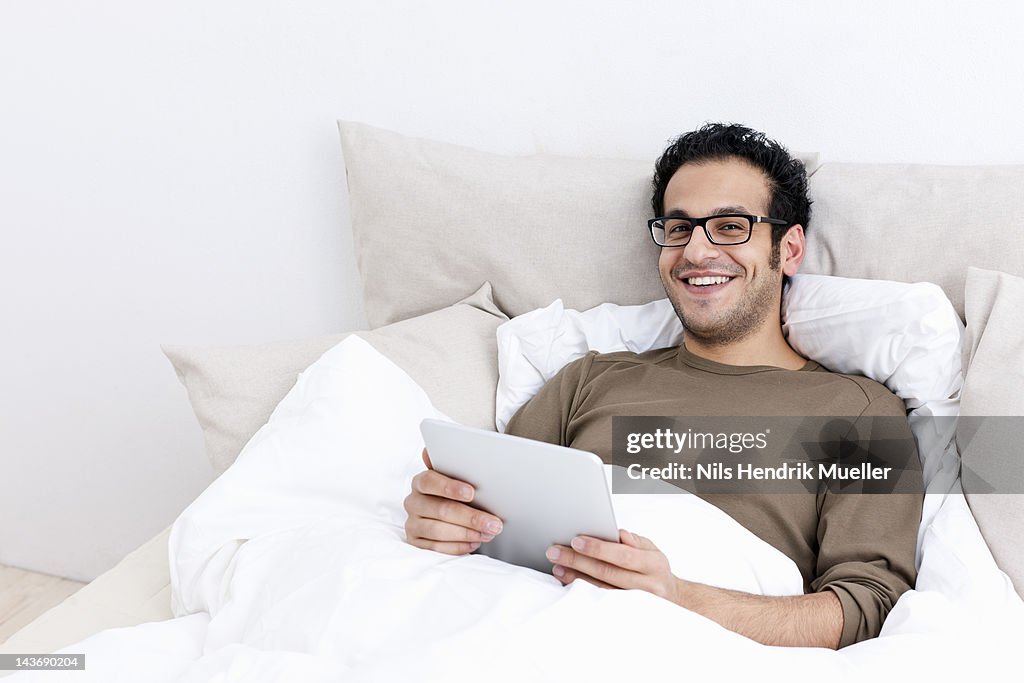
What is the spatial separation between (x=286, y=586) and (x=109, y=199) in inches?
53.8

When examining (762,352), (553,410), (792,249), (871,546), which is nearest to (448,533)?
(553,410)

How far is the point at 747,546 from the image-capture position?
43.9 inches

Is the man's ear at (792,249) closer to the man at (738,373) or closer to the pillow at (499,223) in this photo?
the man at (738,373)

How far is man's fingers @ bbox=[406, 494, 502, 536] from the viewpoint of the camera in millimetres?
1057

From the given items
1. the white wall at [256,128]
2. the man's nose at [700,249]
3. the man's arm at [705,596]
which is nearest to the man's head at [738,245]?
the man's nose at [700,249]

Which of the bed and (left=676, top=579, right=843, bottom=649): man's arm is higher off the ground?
the bed

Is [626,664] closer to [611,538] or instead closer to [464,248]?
[611,538]

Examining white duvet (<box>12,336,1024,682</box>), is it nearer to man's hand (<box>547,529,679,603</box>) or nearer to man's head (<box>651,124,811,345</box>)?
man's hand (<box>547,529,679,603</box>)

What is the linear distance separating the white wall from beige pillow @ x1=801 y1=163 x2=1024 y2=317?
0.45ft

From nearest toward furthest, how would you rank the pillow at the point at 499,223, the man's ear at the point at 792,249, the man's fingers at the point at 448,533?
1. the man's fingers at the point at 448,533
2. the man's ear at the point at 792,249
3. the pillow at the point at 499,223

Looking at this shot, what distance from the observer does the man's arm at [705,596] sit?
0.98 m

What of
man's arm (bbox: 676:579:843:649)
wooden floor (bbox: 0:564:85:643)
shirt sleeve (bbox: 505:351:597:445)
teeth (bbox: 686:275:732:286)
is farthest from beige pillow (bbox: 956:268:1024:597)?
wooden floor (bbox: 0:564:85:643)

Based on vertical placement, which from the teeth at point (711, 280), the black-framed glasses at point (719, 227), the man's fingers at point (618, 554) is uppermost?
the black-framed glasses at point (719, 227)

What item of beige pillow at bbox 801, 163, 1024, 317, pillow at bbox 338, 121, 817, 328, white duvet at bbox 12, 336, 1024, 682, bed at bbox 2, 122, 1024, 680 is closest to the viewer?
white duvet at bbox 12, 336, 1024, 682
